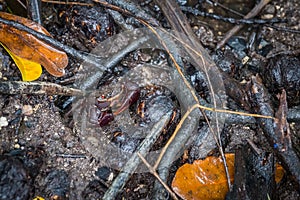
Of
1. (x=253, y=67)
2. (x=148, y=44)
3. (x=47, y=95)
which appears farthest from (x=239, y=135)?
(x=47, y=95)

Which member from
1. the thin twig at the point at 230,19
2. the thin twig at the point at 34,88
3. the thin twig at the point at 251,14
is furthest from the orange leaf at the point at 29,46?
the thin twig at the point at 251,14

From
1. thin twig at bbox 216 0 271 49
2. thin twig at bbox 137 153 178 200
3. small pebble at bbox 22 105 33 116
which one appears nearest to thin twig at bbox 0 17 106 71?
small pebble at bbox 22 105 33 116

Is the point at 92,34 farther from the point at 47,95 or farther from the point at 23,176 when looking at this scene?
the point at 23,176

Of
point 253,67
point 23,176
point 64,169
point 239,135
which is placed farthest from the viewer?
point 253,67

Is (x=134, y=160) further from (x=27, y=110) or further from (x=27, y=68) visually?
(x=27, y=68)

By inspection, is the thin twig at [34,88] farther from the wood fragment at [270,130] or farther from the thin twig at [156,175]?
the wood fragment at [270,130]

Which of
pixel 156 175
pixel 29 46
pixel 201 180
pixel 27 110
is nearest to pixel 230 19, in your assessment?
pixel 201 180

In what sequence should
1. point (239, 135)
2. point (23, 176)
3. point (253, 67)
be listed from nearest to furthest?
1. point (23, 176)
2. point (239, 135)
3. point (253, 67)
